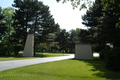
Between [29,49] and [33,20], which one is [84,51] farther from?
[33,20]

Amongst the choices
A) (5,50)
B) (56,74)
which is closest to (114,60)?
(56,74)

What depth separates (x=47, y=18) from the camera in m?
31.3

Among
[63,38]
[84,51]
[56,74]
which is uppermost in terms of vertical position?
[63,38]

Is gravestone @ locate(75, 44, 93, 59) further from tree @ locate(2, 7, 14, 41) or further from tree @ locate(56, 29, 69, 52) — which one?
tree @ locate(56, 29, 69, 52)

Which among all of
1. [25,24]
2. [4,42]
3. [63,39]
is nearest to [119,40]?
[25,24]

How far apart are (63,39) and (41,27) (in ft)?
90.4

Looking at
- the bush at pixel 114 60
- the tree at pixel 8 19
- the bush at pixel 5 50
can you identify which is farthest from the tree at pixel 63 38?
the bush at pixel 114 60

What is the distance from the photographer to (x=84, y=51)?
776 inches

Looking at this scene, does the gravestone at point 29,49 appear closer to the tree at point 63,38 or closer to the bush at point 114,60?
the bush at point 114,60

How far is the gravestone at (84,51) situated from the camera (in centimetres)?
1931

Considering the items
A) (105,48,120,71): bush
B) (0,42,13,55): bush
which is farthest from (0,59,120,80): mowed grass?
(0,42,13,55): bush

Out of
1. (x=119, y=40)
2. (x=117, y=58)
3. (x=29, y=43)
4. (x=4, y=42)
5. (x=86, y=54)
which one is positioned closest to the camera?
(x=117, y=58)

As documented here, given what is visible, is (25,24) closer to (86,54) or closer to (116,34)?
(86,54)

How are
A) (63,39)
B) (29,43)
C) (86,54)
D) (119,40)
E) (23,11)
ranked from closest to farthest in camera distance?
(119,40), (86,54), (29,43), (23,11), (63,39)
